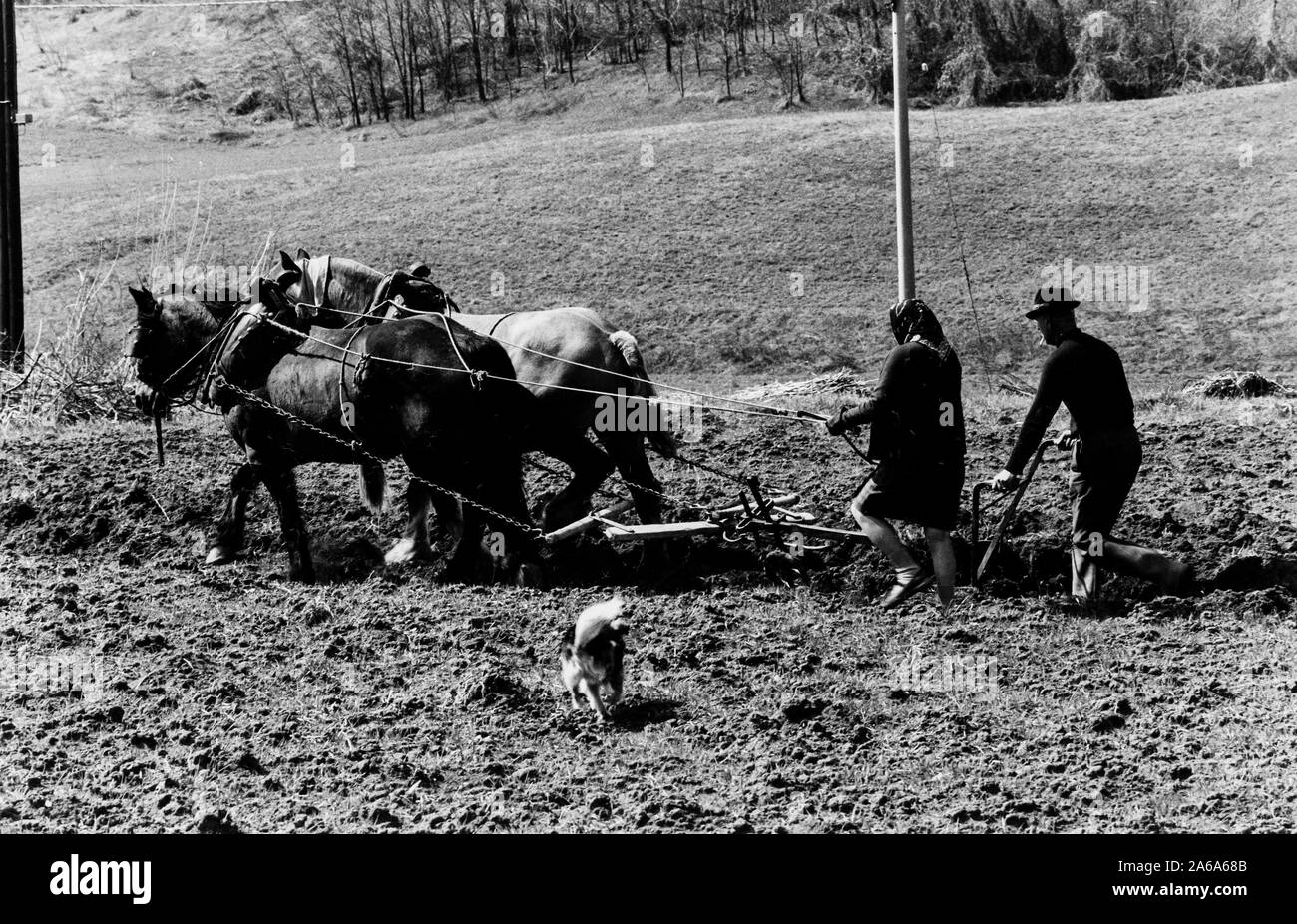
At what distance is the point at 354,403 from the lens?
9477 mm

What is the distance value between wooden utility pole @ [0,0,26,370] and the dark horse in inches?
209

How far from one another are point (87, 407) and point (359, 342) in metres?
6.40

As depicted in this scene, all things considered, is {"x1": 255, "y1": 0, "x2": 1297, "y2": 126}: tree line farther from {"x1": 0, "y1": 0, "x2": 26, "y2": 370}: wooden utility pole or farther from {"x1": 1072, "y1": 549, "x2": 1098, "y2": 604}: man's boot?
{"x1": 1072, "y1": 549, "x2": 1098, "y2": 604}: man's boot

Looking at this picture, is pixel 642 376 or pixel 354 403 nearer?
pixel 354 403

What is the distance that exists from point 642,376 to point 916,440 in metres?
2.26

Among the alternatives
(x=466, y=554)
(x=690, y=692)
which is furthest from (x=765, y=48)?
(x=690, y=692)

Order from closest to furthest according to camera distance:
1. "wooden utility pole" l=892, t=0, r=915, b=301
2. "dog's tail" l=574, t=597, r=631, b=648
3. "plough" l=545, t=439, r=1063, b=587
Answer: "dog's tail" l=574, t=597, r=631, b=648
"plough" l=545, t=439, r=1063, b=587
"wooden utility pole" l=892, t=0, r=915, b=301

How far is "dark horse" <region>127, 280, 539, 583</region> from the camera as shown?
30.6 feet

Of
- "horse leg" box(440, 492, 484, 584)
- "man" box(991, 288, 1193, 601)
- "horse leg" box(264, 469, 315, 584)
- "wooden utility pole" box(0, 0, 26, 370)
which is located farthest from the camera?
"wooden utility pole" box(0, 0, 26, 370)

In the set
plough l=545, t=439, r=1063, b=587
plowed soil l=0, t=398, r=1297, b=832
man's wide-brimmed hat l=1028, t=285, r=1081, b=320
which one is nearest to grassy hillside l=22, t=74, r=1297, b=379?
plowed soil l=0, t=398, r=1297, b=832

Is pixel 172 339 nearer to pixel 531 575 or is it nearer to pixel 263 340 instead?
pixel 263 340

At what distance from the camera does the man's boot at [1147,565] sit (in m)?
7.89

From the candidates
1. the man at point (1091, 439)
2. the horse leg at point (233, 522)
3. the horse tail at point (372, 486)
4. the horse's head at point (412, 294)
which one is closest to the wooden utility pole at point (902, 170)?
the horse's head at point (412, 294)

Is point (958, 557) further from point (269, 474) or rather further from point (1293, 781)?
point (269, 474)
